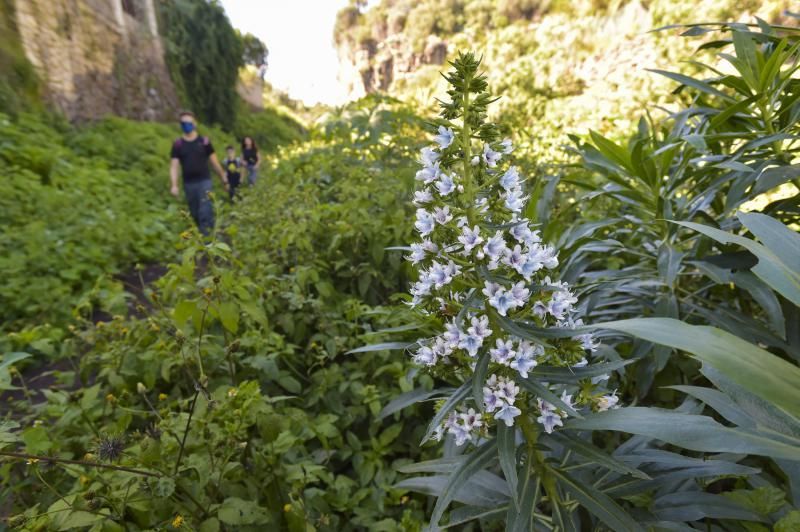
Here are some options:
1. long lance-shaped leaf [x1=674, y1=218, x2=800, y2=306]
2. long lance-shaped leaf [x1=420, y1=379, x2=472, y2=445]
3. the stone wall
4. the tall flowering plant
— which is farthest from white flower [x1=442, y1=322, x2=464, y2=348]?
the stone wall

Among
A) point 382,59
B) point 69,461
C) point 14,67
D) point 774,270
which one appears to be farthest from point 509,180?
point 382,59

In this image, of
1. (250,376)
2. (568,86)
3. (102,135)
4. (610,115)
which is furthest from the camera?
(568,86)

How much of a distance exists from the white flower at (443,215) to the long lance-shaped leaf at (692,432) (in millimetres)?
503

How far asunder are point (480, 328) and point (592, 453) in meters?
0.36

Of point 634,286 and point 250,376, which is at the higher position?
point 634,286

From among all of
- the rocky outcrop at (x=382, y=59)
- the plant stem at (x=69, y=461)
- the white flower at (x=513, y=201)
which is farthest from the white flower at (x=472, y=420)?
the rocky outcrop at (x=382, y=59)

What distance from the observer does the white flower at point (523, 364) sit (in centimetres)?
93

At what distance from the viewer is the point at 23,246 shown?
429 cm

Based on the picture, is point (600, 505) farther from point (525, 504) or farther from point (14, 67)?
point (14, 67)

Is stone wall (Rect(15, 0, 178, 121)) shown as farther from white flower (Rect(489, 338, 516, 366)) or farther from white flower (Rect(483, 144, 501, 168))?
white flower (Rect(489, 338, 516, 366))

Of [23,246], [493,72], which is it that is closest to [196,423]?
[23,246]

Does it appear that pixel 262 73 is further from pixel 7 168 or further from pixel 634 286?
pixel 634 286

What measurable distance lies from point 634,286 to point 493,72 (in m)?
11.2

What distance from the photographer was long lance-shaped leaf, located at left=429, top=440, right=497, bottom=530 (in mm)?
902
